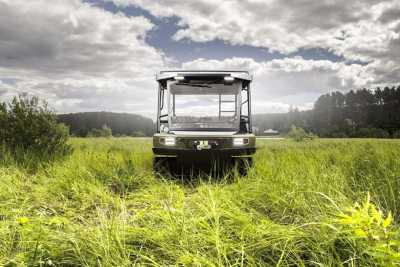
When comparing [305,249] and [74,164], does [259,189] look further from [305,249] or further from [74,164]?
[74,164]

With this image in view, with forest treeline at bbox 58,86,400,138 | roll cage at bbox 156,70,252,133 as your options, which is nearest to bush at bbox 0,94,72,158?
roll cage at bbox 156,70,252,133

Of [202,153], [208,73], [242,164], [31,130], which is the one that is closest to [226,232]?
[202,153]

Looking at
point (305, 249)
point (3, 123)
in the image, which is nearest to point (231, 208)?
point (305, 249)

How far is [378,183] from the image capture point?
4074 mm

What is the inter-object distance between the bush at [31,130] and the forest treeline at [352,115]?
50.0 meters

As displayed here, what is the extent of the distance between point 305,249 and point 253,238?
1.34ft

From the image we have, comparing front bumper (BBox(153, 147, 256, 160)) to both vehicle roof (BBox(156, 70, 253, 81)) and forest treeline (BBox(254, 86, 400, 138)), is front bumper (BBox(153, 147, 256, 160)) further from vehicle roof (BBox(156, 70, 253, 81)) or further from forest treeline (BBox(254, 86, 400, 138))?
forest treeline (BBox(254, 86, 400, 138))

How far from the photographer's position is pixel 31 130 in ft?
27.4

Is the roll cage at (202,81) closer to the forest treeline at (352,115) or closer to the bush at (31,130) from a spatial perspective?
the bush at (31,130)

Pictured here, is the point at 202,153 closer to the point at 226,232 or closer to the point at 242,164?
the point at 242,164

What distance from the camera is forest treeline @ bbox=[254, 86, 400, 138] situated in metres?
60.3

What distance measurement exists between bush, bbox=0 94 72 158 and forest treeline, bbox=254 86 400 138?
4996 cm

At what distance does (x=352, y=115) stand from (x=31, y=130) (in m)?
80.8

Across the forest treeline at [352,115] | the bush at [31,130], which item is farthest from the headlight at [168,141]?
the forest treeline at [352,115]
